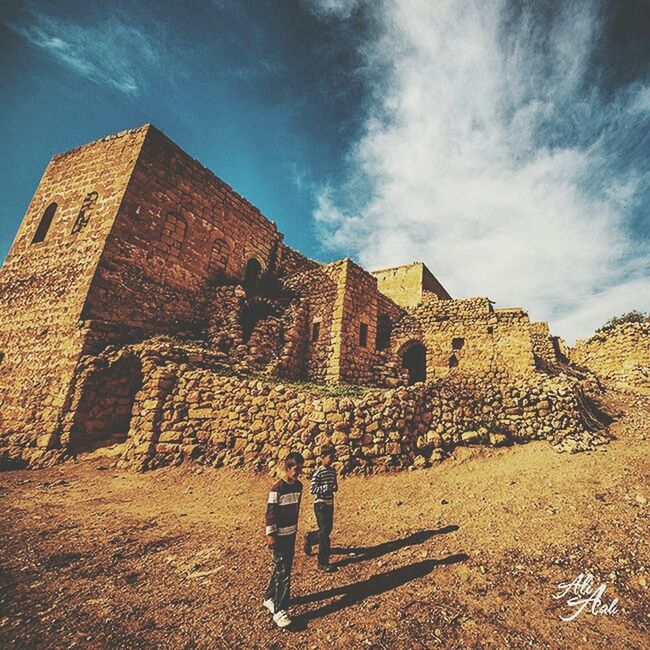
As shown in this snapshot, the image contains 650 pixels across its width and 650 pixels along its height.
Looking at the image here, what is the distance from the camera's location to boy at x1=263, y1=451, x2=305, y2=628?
3.24 meters

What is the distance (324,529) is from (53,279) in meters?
11.7

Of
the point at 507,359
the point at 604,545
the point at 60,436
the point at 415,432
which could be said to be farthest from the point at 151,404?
the point at 507,359

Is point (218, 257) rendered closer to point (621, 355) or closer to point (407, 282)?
point (407, 282)

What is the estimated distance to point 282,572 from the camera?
3275 mm

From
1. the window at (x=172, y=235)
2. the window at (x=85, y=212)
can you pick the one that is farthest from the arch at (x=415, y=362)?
the window at (x=85, y=212)

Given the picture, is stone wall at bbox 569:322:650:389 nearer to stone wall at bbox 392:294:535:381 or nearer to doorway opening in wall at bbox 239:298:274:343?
stone wall at bbox 392:294:535:381

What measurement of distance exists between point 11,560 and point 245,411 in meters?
4.45

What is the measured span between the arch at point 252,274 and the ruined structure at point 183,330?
2.5 inches

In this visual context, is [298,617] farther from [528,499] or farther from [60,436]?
[60,436]

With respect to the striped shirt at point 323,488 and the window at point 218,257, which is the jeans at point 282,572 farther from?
the window at point 218,257

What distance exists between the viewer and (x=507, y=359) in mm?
11789

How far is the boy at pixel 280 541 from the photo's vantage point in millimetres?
3241

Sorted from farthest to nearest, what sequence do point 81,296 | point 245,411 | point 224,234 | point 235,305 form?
point 224,234
point 235,305
point 81,296
point 245,411

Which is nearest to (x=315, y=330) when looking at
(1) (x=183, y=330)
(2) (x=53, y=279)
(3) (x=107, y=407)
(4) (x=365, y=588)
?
(1) (x=183, y=330)
